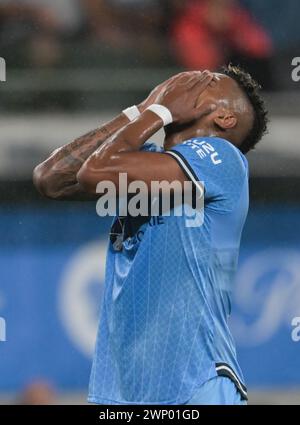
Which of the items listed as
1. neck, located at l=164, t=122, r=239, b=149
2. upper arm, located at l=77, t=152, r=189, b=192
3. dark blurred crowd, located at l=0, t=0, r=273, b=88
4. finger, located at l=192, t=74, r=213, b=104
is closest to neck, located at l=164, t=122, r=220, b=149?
neck, located at l=164, t=122, r=239, b=149

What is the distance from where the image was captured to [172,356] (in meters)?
2.71

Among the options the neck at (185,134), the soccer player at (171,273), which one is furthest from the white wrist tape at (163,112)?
the neck at (185,134)

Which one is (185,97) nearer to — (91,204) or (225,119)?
(225,119)

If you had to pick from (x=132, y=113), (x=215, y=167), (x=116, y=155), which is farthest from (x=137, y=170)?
(x=132, y=113)

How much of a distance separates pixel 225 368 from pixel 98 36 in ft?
7.65

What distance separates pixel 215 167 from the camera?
2662 millimetres

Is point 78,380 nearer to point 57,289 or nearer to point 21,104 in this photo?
point 57,289

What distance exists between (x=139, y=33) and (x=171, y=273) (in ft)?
7.10

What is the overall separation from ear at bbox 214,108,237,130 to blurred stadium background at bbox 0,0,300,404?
1.58 m

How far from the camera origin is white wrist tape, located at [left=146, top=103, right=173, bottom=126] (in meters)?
2.73

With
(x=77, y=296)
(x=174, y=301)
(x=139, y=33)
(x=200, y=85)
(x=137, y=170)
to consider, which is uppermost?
(x=139, y=33)

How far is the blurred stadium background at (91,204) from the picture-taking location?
14.1ft

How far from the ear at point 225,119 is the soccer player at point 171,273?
0.04 ft
